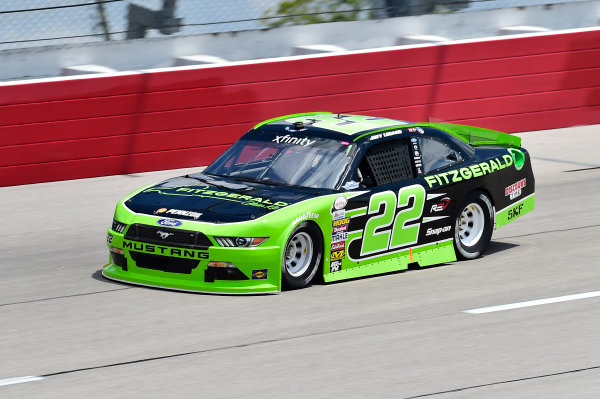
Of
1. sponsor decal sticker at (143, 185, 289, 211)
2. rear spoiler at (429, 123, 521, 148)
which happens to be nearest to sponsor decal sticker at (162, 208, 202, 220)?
sponsor decal sticker at (143, 185, 289, 211)

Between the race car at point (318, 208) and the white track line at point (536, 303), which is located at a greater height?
the race car at point (318, 208)

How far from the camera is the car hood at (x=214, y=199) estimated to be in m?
8.56

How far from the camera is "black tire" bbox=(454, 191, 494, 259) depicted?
1026cm

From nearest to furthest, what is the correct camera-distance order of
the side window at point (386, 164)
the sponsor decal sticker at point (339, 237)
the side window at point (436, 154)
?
the sponsor decal sticker at point (339, 237), the side window at point (386, 164), the side window at point (436, 154)

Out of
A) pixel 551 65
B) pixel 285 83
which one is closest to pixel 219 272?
pixel 285 83

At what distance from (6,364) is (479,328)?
10.6 ft

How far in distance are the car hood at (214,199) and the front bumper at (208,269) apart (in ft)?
0.87

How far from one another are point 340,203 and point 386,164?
32.8 inches

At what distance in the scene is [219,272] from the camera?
8484mm

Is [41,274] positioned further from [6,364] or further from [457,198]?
[457,198]

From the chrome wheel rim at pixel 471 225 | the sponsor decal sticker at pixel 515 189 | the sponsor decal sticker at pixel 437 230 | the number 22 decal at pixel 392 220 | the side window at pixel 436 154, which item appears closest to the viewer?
the number 22 decal at pixel 392 220

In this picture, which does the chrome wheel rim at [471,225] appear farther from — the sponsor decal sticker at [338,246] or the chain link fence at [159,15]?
the chain link fence at [159,15]

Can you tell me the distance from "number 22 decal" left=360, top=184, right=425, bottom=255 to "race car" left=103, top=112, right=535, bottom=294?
12mm

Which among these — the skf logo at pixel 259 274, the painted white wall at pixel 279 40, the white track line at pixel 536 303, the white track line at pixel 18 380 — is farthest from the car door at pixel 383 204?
the painted white wall at pixel 279 40
